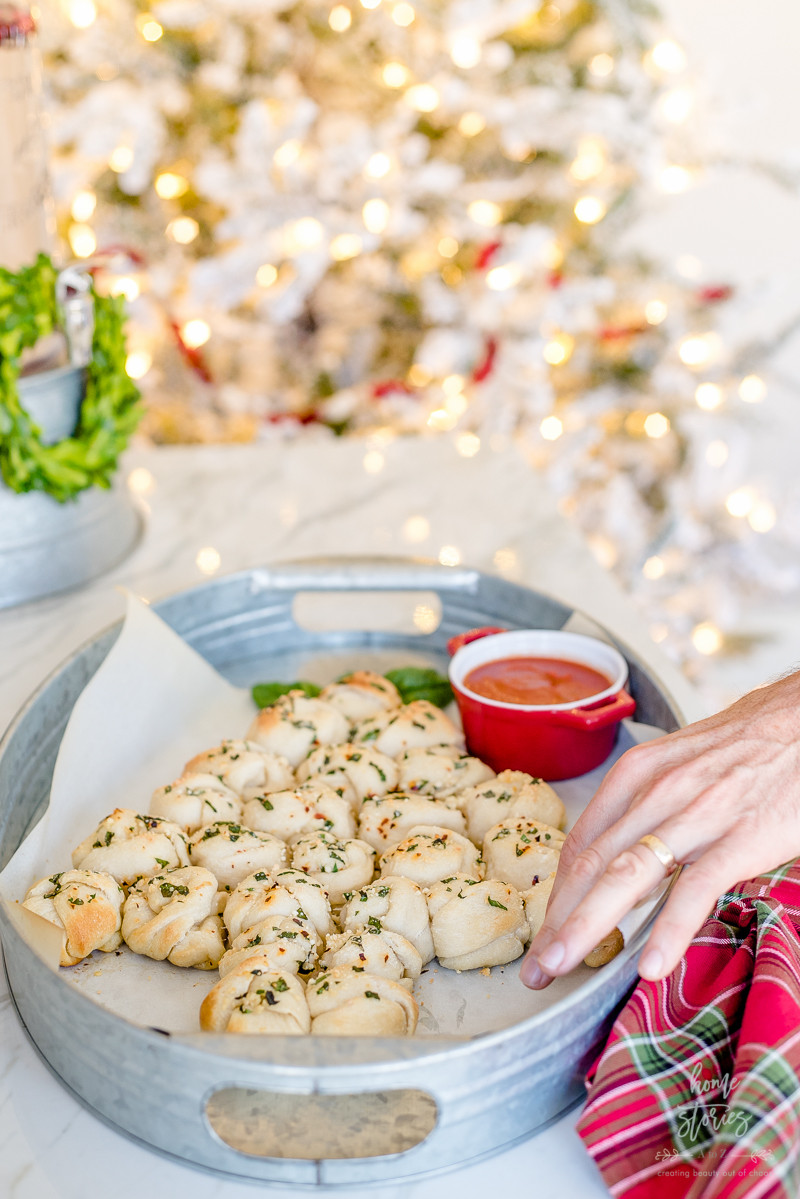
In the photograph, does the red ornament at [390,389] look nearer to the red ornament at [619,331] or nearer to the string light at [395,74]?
the red ornament at [619,331]

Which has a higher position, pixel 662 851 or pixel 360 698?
A: pixel 662 851

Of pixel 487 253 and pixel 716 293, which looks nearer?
pixel 487 253

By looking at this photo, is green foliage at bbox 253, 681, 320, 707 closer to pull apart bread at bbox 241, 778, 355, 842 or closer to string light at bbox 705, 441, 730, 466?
pull apart bread at bbox 241, 778, 355, 842

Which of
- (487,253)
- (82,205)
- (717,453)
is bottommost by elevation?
(717,453)

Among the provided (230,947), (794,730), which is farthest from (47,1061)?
(794,730)

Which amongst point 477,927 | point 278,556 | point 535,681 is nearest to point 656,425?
point 278,556

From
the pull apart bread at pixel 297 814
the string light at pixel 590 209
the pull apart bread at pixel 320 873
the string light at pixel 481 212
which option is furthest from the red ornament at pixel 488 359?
the pull apart bread at pixel 297 814

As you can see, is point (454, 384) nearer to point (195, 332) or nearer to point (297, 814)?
point (195, 332)
